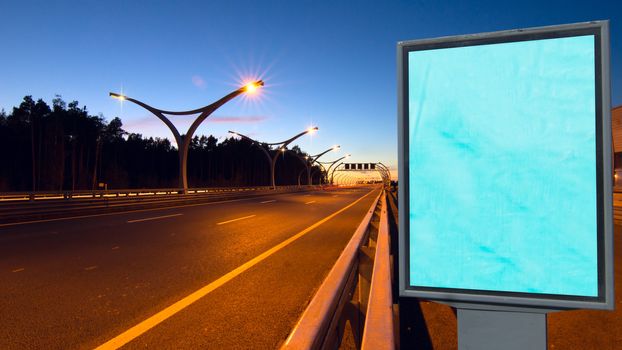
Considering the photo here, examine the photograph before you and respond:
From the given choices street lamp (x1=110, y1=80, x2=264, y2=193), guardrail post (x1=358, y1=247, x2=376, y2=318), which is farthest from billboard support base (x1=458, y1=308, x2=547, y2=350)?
street lamp (x1=110, y1=80, x2=264, y2=193)

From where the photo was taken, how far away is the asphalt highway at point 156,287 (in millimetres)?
3609

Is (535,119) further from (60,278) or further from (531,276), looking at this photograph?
(60,278)

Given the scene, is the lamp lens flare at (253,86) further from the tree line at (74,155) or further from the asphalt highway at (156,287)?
the tree line at (74,155)

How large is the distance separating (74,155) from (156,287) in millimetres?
72260

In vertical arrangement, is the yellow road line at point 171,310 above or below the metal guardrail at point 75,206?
below

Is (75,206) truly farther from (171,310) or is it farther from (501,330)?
(501,330)

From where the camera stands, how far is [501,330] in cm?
156

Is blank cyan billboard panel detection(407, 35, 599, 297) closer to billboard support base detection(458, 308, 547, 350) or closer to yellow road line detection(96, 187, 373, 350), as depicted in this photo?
billboard support base detection(458, 308, 547, 350)

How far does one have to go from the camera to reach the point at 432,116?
5.10 feet

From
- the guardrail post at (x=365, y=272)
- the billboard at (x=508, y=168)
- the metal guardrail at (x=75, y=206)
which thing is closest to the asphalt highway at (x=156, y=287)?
the guardrail post at (x=365, y=272)

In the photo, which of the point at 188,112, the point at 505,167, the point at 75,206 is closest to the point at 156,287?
the point at 505,167

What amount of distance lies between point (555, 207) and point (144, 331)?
153 inches

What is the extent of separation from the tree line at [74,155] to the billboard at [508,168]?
5441 cm

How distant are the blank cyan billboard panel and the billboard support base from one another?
0.15m
